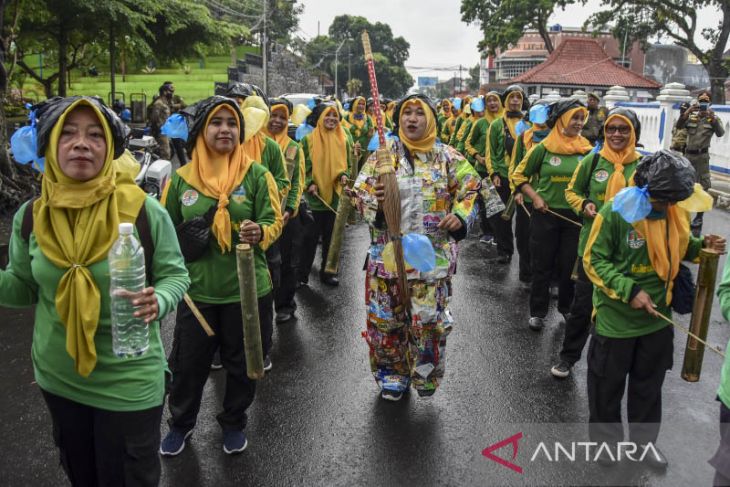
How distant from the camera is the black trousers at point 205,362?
3564 mm

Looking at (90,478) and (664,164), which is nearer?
Result: (90,478)

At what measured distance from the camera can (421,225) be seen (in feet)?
13.0

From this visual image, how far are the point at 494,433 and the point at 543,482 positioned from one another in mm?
574

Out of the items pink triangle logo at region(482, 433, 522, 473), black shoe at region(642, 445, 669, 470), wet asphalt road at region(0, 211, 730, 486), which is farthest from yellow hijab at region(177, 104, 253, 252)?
black shoe at region(642, 445, 669, 470)

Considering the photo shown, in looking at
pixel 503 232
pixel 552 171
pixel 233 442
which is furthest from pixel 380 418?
pixel 503 232

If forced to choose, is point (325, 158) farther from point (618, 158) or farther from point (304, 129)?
point (618, 158)

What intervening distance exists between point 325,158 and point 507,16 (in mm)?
30551

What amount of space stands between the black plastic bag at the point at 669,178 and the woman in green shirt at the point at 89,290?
226cm

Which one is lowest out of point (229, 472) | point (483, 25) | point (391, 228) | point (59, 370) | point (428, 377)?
point (229, 472)

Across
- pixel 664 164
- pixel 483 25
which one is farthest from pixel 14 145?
pixel 483 25

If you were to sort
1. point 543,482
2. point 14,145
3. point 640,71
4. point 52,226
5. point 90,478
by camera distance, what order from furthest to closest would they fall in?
point 640,71
point 543,482
point 14,145
point 90,478
point 52,226

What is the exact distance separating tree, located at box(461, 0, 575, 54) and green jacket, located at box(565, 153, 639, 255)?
99.6 feet

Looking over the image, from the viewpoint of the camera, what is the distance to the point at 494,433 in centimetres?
398

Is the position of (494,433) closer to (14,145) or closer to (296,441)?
(296,441)
